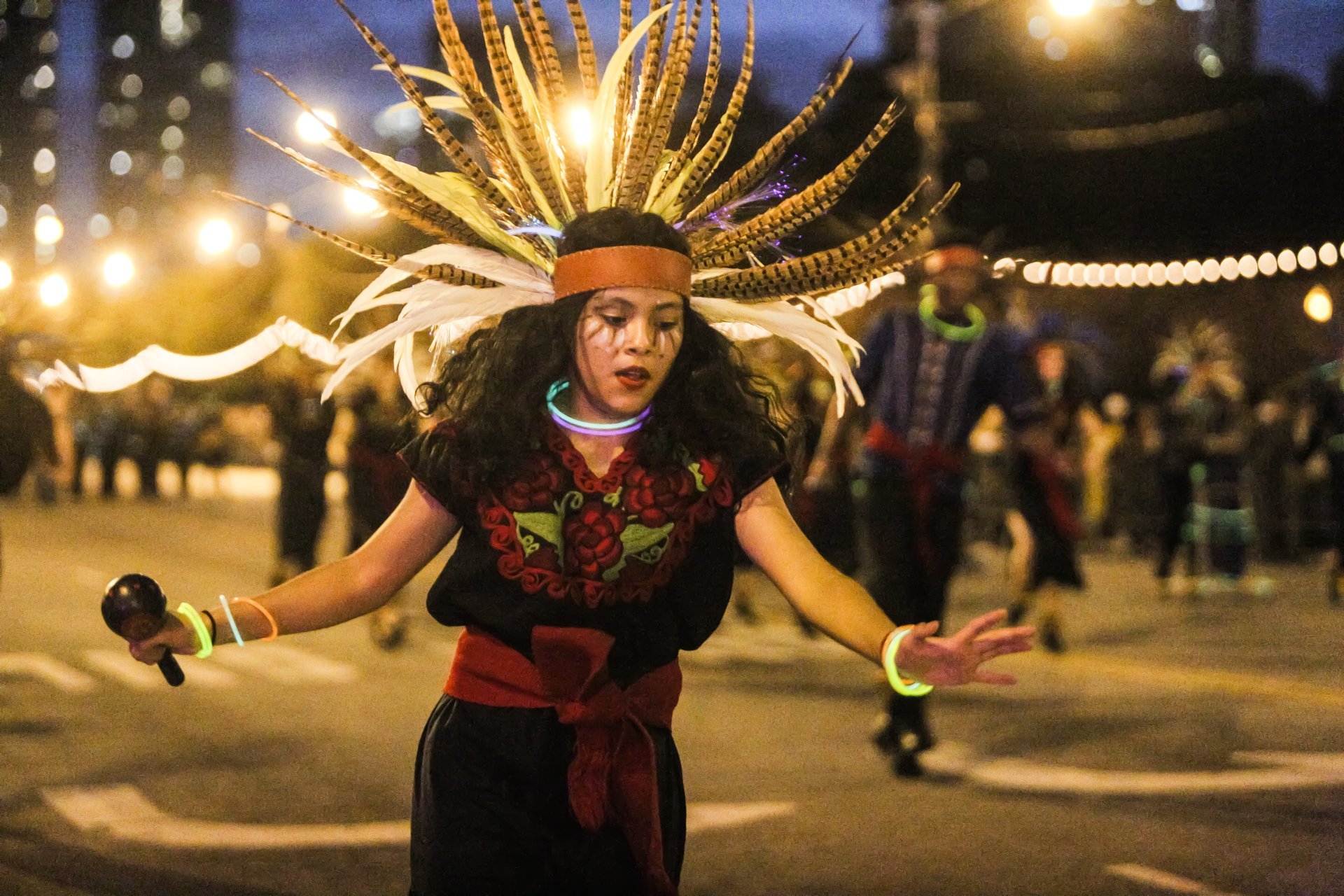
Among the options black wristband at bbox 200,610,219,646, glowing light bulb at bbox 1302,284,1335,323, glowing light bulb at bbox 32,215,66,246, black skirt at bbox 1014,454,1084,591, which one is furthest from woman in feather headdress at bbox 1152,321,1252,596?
black wristband at bbox 200,610,219,646

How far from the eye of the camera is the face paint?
3084mm

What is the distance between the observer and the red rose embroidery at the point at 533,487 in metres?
3.01

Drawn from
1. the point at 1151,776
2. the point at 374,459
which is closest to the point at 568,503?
the point at 1151,776

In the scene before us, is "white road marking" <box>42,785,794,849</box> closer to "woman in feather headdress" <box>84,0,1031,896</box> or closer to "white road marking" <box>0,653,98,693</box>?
"woman in feather headdress" <box>84,0,1031,896</box>

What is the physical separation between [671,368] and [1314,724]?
17.3 feet

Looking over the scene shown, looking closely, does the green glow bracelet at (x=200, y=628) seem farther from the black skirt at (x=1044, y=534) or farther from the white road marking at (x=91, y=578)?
the white road marking at (x=91, y=578)

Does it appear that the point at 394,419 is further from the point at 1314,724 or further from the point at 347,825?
the point at 1314,724

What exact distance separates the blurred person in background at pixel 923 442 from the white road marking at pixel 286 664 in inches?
148

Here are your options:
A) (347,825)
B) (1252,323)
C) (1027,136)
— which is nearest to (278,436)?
(347,825)

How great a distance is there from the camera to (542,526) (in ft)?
9.82

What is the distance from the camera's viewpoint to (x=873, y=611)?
310 cm

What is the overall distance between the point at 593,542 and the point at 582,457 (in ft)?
0.70

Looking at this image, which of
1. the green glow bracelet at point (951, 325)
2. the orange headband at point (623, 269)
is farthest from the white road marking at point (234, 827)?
the orange headband at point (623, 269)

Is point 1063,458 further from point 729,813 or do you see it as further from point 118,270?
point 729,813
